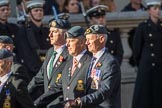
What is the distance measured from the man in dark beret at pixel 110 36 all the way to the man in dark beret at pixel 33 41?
0.74 m

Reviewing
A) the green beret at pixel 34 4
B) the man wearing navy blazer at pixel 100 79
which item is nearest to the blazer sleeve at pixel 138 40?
the green beret at pixel 34 4

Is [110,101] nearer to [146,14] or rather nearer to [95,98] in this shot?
[95,98]

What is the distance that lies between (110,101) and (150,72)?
3.82 metres

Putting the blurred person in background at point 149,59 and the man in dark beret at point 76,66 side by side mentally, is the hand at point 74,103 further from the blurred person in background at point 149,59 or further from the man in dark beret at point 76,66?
the blurred person in background at point 149,59

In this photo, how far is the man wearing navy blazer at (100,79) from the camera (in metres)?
9.41

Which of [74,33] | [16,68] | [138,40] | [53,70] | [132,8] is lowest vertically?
[138,40]

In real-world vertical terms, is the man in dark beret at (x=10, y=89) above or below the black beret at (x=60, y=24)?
below

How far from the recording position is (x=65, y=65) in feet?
34.2

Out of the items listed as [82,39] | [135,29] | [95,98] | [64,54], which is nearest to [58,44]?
[64,54]

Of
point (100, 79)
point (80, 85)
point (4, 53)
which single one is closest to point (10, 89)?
point (4, 53)

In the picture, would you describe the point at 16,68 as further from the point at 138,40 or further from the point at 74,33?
the point at 138,40

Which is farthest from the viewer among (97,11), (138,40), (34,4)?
(138,40)

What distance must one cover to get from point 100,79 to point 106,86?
0.59ft

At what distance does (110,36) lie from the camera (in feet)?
43.5
